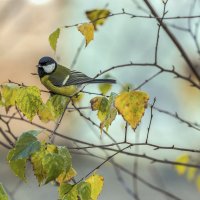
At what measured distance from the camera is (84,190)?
4.71 ft

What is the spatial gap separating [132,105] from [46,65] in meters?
1.14

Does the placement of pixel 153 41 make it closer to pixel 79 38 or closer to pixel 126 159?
pixel 79 38

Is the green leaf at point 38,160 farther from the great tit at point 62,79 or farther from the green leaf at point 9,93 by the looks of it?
the great tit at point 62,79

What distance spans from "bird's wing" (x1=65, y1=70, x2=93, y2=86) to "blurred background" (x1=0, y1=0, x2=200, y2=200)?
3354 millimetres

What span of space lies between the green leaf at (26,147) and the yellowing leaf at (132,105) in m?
0.21

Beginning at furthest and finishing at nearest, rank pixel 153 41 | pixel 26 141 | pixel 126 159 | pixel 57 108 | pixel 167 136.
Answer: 1. pixel 153 41
2. pixel 167 136
3. pixel 126 159
4. pixel 57 108
5. pixel 26 141

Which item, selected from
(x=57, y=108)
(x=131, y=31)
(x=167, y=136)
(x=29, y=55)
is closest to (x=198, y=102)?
(x=167, y=136)

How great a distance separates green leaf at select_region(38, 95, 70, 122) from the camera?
1624mm

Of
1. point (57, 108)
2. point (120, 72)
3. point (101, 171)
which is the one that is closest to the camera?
point (57, 108)

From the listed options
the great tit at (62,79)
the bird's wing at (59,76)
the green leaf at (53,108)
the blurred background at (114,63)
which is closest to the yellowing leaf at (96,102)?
the green leaf at (53,108)

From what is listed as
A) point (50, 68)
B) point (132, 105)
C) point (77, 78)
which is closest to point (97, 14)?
point (77, 78)

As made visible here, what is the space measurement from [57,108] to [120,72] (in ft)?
18.7

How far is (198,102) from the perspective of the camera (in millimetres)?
6449

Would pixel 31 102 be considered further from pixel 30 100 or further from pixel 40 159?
pixel 40 159
